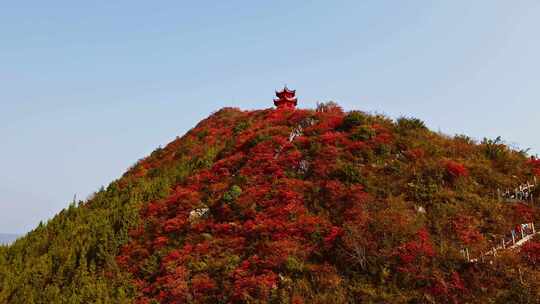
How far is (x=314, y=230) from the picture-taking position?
23.9 metres

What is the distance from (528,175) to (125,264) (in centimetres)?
2448

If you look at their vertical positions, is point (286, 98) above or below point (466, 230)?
above

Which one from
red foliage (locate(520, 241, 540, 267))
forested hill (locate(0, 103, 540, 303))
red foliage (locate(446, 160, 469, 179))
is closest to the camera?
red foliage (locate(520, 241, 540, 267))

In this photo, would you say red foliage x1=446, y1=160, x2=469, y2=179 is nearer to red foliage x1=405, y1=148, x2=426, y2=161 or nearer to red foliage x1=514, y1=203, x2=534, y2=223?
red foliage x1=405, y1=148, x2=426, y2=161

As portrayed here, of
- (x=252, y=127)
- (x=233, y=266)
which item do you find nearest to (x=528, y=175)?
(x=233, y=266)

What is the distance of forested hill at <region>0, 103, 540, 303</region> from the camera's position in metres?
19.9

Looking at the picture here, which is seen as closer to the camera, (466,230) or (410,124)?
(466,230)

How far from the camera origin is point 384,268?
20234 millimetres

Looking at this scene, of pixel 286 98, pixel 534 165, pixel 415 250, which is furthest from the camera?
pixel 286 98

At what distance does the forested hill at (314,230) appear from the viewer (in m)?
19.9

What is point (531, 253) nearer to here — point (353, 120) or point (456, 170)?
point (456, 170)

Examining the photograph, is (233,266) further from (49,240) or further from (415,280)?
(49,240)

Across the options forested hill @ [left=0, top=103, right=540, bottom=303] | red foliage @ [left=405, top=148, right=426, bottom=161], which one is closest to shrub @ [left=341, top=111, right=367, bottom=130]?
forested hill @ [left=0, top=103, right=540, bottom=303]

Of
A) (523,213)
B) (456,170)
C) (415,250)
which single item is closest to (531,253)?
(523,213)
